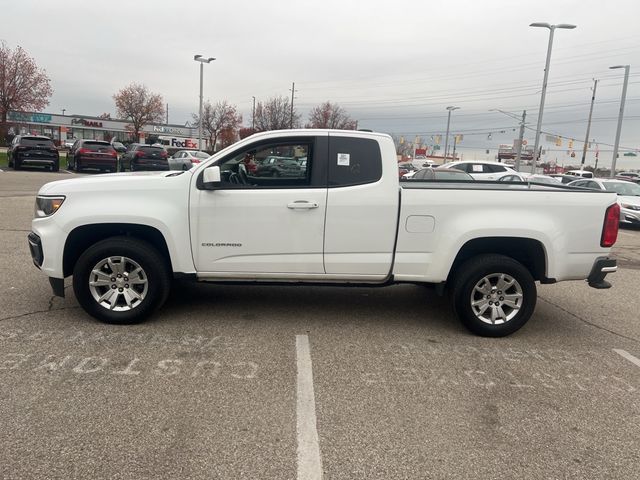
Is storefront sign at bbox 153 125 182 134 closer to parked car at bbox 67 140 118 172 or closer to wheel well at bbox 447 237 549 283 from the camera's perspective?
parked car at bbox 67 140 118 172

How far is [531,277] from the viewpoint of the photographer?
4.86 meters

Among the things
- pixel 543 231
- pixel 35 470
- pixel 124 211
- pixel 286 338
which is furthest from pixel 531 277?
pixel 35 470

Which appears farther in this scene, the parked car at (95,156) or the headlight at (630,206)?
the parked car at (95,156)

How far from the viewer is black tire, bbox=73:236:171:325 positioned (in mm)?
4684

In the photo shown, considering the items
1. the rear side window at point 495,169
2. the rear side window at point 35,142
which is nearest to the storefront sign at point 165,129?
the rear side window at point 35,142

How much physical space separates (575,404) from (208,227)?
3.33 meters

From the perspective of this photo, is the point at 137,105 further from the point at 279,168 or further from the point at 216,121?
the point at 279,168

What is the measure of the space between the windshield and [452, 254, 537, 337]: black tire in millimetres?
13023

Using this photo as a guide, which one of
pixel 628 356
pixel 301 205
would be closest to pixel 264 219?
pixel 301 205

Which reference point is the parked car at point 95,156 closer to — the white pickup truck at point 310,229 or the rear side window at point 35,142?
the rear side window at point 35,142

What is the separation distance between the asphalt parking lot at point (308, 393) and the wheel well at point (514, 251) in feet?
2.22

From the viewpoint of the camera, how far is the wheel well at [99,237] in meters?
4.75

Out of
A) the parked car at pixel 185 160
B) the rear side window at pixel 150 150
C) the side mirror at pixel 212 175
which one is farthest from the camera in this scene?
the rear side window at pixel 150 150

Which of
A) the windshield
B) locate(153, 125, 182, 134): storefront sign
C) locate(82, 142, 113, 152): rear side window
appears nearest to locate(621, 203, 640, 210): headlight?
the windshield
